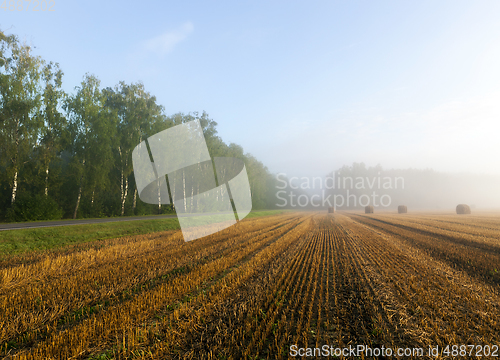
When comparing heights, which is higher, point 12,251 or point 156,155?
point 156,155

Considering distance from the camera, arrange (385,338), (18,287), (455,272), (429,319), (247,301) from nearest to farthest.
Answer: (385,338) → (429,319) → (247,301) → (18,287) → (455,272)

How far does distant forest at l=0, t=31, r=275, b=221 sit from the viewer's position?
2394 centimetres

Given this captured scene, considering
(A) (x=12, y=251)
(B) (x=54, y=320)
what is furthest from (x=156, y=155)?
(B) (x=54, y=320)

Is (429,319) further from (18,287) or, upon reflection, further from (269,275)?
(18,287)

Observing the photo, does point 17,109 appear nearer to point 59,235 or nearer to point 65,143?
point 65,143

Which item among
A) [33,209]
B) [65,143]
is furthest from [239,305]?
[65,143]

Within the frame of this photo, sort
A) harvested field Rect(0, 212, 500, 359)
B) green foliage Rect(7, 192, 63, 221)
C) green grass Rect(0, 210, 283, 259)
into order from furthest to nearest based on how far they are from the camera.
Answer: green foliage Rect(7, 192, 63, 221) → green grass Rect(0, 210, 283, 259) → harvested field Rect(0, 212, 500, 359)

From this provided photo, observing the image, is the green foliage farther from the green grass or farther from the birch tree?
the green grass

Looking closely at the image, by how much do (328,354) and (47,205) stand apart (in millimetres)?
29818

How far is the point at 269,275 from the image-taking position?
817 centimetres

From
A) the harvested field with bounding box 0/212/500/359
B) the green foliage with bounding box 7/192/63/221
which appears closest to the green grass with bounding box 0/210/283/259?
the harvested field with bounding box 0/212/500/359

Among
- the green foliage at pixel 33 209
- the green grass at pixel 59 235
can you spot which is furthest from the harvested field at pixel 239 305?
the green foliage at pixel 33 209

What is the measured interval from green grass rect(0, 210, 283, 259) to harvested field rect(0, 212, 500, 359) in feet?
7.49

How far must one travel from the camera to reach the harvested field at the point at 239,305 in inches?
168
